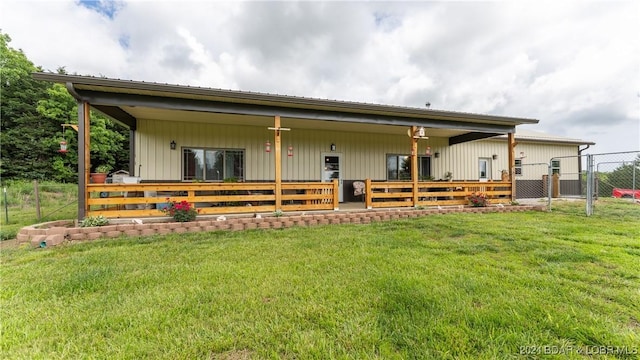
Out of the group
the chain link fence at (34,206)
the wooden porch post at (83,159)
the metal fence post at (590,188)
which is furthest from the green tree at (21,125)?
the metal fence post at (590,188)

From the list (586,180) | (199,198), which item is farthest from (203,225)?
(586,180)

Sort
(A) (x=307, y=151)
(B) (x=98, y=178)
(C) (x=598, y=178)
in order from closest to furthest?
(B) (x=98, y=178) < (A) (x=307, y=151) < (C) (x=598, y=178)

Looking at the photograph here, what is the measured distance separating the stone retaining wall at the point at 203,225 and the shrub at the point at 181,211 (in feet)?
0.61

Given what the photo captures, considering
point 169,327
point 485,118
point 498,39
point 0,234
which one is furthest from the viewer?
point 498,39

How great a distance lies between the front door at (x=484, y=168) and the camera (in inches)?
460

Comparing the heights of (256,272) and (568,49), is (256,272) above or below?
below

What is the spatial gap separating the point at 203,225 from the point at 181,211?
1.97 ft

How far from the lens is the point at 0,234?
15.9 ft

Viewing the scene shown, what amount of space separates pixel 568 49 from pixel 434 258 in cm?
1359

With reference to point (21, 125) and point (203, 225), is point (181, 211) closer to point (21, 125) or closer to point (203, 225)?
point (203, 225)

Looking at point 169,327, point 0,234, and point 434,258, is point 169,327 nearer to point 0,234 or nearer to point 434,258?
point 434,258

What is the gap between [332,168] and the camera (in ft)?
31.6

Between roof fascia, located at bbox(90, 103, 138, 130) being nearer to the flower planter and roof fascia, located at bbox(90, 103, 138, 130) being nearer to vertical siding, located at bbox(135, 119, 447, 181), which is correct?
vertical siding, located at bbox(135, 119, 447, 181)

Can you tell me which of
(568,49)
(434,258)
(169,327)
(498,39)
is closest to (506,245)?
(434,258)
